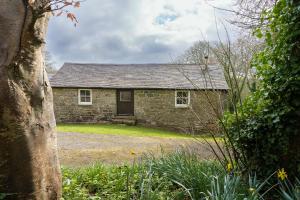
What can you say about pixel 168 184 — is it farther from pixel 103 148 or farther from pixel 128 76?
pixel 128 76

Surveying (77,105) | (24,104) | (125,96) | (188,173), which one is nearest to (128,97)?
(125,96)

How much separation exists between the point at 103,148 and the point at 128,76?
11.9m

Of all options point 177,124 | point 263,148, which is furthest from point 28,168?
point 177,124

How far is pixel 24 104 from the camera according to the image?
2.57 m

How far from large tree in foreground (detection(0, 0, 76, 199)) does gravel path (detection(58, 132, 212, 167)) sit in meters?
4.29

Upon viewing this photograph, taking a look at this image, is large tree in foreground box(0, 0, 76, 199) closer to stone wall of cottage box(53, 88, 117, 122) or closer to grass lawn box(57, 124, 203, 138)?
grass lawn box(57, 124, 203, 138)

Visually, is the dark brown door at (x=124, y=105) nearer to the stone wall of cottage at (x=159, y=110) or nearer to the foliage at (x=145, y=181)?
the stone wall of cottage at (x=159, y=110)

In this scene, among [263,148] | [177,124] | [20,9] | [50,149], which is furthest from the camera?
[177,124]

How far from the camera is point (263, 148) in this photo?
3961 millimetres

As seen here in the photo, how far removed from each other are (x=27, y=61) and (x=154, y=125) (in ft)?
55.8

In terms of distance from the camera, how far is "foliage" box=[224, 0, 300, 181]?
A: 12.3 ft

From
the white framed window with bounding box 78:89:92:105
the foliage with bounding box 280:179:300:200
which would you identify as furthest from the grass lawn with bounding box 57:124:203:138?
the foliage with bounding box 280:179:300:200

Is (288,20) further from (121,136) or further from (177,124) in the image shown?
(177,124)

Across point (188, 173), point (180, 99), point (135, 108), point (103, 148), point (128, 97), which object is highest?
point (128, 97)
